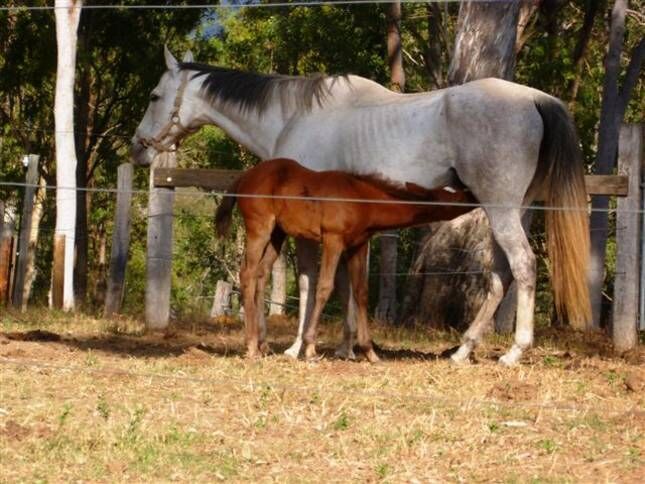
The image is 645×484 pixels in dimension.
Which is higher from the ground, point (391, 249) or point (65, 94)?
point (65, 94)

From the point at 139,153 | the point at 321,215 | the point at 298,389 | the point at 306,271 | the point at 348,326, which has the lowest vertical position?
the point at 298,389

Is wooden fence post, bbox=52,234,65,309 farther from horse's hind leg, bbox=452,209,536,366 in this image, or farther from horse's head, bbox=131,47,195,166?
horse's hind leg, bbox=452,209,536,366

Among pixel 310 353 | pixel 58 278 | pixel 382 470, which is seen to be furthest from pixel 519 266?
pixel 58 278

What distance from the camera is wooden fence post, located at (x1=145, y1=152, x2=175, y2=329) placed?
1238 cm

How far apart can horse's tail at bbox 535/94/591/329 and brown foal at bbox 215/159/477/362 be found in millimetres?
647

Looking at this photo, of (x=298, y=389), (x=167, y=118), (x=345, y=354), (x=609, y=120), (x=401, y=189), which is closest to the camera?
(x=298, y=389)

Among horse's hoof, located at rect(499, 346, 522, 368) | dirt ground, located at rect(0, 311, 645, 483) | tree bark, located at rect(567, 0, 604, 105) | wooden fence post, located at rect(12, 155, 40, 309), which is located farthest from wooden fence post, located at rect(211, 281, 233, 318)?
horse's hoof, located at rect(499, 346, 522, 368)

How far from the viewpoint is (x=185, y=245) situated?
1490 inches

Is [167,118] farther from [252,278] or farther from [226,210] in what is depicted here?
[252,278]

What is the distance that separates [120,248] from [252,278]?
5517 millimetres

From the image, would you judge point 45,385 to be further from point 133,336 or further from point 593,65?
point 593,65

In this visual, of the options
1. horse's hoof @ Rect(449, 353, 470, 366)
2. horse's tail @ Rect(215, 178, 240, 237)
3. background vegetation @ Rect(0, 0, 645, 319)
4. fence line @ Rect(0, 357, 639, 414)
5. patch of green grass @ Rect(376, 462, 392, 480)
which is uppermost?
background vegetation @ Rect(0, 0, 645, 319)

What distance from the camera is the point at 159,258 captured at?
492 inches

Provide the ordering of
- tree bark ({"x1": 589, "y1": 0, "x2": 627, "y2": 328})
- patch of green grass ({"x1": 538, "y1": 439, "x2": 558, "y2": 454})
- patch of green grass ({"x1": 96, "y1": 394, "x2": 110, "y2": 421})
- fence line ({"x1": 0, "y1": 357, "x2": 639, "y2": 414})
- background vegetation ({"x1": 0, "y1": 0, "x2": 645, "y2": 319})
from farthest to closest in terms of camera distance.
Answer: background vegetation ({"x1": 0, "y1": 0, "x2": 645, "y2": 319}), tree bark ({"x1": 589, "y1": 0, "x2": 627, "y2": 328}), fence line ({"x1": 0, "y1": 357, "x2": 639, "y2": 414}), patch of green grass ({"x1": 96, "y1": 394, "x2": 110, "y2": 421}), patch of green grass ({"x1": 538, "y1": 439, "x2": 558, "y2": 454})
